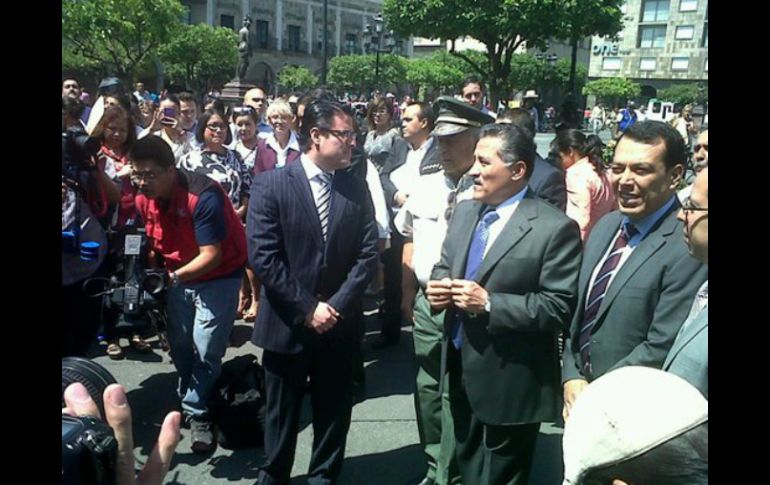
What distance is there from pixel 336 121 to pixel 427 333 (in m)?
1.18

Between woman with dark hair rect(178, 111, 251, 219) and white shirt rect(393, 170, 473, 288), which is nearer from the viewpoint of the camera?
white shirt rect(393, 170, 473, 288)

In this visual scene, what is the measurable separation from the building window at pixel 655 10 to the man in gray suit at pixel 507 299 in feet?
216

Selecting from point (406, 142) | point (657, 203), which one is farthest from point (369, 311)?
point (657, 203)

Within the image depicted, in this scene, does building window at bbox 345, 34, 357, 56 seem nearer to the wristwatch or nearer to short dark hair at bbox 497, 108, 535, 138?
short dark hair at bbox 497, 108, 535, 138

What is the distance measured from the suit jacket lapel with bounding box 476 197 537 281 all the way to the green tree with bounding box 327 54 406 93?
148ft

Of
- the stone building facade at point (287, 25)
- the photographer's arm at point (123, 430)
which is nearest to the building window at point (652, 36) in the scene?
the stone building facade at point (287, 25)

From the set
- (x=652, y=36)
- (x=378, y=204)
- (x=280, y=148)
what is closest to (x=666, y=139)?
(x=378, y=204)

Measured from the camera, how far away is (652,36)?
201 feet

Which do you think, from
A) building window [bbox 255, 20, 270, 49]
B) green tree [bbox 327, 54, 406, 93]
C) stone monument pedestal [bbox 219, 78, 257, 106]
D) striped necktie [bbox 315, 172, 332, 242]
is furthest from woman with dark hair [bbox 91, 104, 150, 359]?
building window [bbox 255, 20, 270, 49]

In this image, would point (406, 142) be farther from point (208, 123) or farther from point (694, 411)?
point (694, 411)

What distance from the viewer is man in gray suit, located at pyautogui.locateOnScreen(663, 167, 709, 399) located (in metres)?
1.64

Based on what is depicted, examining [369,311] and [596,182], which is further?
[369,311]

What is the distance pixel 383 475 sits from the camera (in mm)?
3637

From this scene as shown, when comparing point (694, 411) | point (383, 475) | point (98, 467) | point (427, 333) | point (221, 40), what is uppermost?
point (221, 40)
